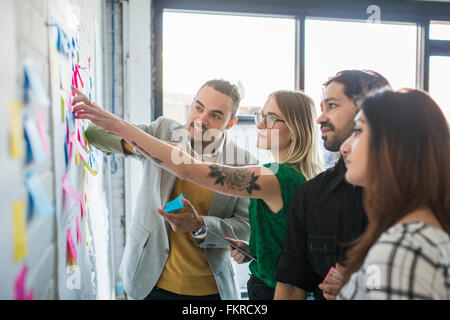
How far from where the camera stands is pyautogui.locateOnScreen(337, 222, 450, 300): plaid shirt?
0.66 m

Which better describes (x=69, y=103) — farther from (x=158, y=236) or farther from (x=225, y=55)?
(x=225, y=55)

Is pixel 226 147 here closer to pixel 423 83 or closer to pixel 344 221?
pixel 344 221

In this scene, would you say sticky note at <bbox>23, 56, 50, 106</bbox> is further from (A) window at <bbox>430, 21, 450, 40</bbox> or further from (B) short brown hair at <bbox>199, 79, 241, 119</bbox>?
(A) window at <bbox>430, 21, 450, 40</bbox>

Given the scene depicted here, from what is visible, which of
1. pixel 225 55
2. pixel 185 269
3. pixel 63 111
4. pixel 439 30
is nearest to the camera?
pixel 63 111

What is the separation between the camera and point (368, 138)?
818 mm

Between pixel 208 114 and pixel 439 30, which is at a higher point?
pixel 439 30

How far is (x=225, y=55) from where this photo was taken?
2.92 metres

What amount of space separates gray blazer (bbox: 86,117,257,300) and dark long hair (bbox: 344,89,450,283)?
30.1 inches

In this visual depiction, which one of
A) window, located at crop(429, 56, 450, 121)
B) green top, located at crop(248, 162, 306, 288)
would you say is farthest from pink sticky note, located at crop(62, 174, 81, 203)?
window, located at crop(429, 56, 450, 121)

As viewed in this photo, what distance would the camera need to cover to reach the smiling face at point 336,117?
1175 mm

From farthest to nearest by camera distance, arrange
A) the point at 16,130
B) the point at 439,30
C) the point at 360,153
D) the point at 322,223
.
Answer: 1. the point at 439,30
2. the point at 322,223
3. the point at 360,153
4. the point at 16,130

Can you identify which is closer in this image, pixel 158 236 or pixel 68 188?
pixel 68 188

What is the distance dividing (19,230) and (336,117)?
96cm

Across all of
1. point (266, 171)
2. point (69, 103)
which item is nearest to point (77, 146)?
point (69, 103)
